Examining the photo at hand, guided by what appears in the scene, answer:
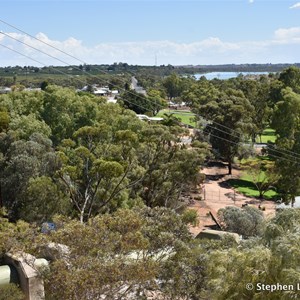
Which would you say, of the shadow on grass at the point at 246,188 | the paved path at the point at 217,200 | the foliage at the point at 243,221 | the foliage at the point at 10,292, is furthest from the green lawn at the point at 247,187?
the foliage at the point at 10,292

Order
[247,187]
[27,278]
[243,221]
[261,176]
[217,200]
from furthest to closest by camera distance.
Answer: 1. [261,176]
2. [247,187]
3. [217,200]
4. [243,221]
5. [27,278]

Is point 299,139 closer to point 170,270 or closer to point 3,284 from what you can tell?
point 170,270

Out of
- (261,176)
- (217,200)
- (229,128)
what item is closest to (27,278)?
(217,200)

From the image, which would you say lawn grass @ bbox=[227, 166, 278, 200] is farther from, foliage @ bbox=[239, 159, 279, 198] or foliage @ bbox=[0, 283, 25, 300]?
foliage @ bbox=[0, 283, 25, 300]

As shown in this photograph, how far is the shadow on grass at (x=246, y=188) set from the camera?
3209cm

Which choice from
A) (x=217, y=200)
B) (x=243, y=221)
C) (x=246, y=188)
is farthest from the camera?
(x=246, y=188)

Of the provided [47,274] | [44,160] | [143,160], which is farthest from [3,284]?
[143,160]

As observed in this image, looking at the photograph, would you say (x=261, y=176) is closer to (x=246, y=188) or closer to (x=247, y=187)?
(x=247, y=187)

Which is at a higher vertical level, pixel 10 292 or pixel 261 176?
pixel 10 292

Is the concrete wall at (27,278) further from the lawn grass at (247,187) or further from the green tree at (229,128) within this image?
the green tree at (229,128)

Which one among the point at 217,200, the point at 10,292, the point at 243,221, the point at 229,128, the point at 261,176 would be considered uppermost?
the point at 229,128

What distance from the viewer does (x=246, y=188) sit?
34.0m

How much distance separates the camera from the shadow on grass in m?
32.1

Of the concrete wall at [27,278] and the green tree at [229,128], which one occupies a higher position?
the green tree at [229,128]
